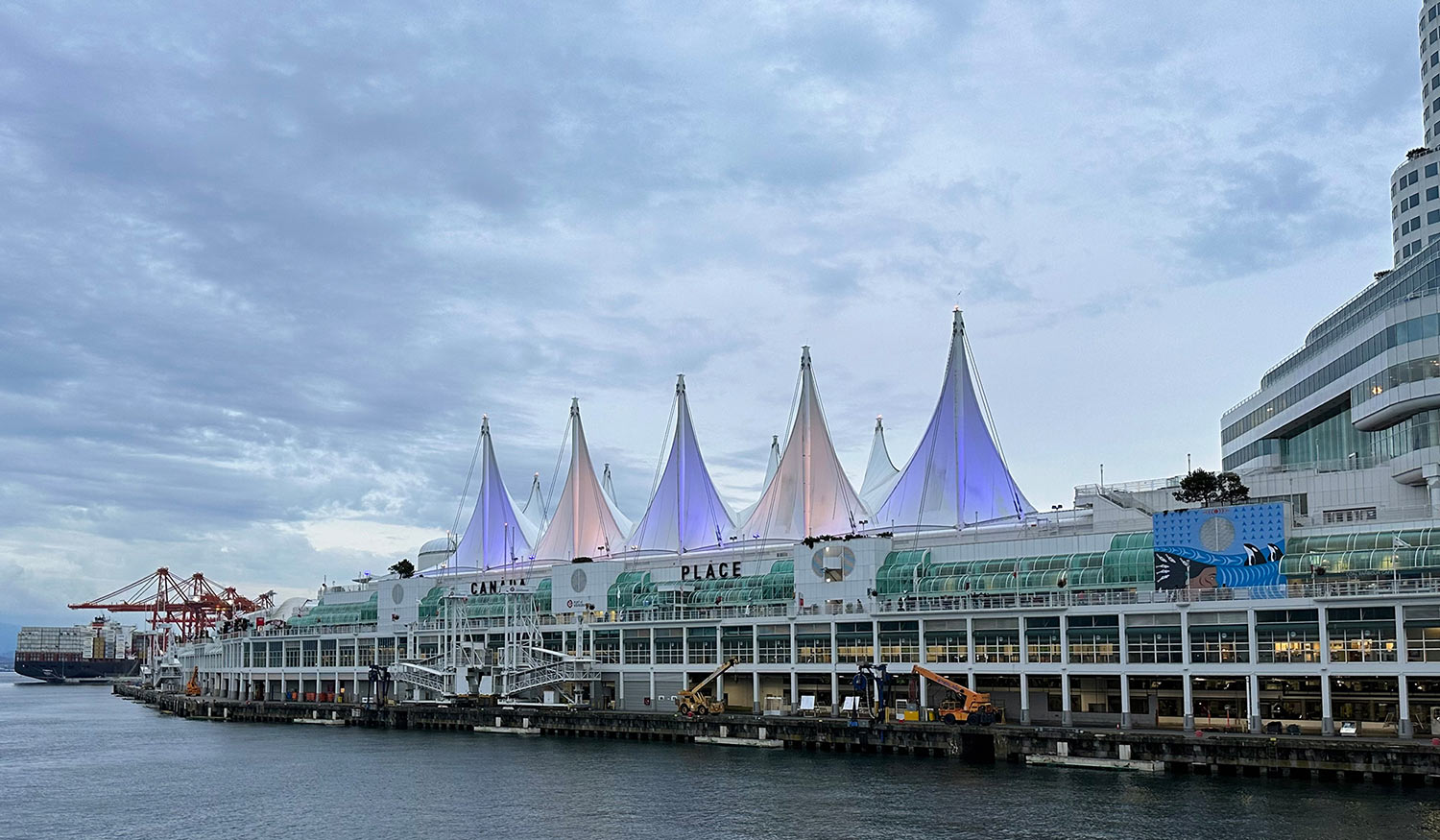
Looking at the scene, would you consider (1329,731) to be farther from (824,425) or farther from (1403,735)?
(824,425)

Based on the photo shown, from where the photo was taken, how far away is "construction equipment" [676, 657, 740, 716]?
324 feet

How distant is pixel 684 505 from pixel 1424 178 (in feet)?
230

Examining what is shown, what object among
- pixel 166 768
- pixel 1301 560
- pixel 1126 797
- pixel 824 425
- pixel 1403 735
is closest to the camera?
pixel 1126 797

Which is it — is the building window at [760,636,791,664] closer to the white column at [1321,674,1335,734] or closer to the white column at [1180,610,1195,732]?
the white column at [1180,610,1195,732]

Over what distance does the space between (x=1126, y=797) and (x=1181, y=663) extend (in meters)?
19.4

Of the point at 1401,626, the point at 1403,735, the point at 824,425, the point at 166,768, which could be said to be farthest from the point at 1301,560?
the point at 166,768

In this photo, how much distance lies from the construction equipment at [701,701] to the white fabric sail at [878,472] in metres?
46.3

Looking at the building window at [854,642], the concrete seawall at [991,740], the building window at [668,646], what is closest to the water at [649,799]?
the concrete seawall at [991,740]

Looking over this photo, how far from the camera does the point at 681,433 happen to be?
130m

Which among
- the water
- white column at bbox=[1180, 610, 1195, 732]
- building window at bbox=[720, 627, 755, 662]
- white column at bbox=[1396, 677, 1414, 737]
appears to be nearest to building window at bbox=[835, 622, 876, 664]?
building window at bbox=[720, 627, 755, 662]

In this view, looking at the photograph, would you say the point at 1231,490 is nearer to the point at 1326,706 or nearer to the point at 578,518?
the point at 1326,706

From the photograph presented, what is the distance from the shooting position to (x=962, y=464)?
108 meters

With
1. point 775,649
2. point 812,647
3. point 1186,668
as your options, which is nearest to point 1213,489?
point 1186,668

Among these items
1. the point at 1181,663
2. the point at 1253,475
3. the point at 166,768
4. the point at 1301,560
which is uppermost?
the point at 1253,475
